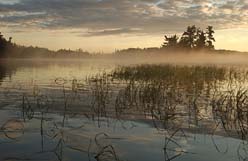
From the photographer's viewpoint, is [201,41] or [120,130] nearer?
[120,130]

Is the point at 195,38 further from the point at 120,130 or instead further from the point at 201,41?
the point at 120,130

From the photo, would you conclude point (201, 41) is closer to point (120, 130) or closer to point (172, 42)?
point (172, 42)

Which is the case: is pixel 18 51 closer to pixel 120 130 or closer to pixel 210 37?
pixel 210 37

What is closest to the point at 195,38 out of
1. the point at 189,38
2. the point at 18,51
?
the point at 189,38

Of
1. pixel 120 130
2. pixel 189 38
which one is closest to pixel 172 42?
pixel 189 38

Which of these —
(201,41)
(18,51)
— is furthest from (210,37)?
(18,51)

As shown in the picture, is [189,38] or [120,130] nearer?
[120,130]

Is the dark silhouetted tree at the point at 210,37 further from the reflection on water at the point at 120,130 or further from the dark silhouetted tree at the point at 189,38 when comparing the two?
the reflection on water at the point at 120,130

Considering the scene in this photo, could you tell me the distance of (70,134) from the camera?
893 cm

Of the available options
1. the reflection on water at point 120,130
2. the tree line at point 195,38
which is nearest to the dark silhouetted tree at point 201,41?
the tree line at point 195,38

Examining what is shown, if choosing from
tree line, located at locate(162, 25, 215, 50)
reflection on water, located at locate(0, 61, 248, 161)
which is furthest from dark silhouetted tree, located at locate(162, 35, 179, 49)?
reflection on water, located at locate(0, 61, 248, 161)

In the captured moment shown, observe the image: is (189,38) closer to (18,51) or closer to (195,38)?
(195,38)

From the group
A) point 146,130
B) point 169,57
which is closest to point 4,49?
point 169,57

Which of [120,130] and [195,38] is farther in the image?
[195,38]
